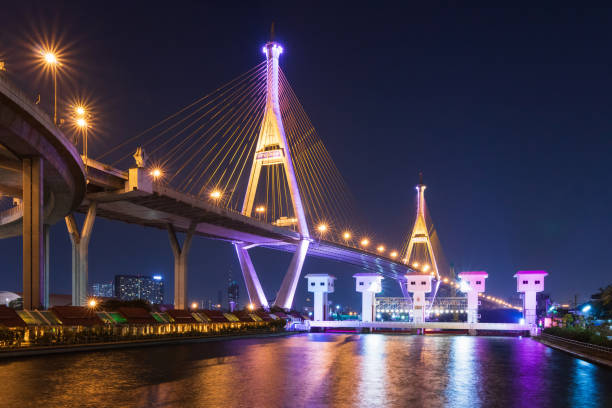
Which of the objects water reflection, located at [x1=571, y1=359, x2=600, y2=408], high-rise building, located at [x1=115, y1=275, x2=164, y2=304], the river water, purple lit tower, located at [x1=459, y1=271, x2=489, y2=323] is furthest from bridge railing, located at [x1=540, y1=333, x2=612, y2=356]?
high-rise building, located at [x1=115, y1=275, x2=164, y2=304]

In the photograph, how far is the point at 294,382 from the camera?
13227mm

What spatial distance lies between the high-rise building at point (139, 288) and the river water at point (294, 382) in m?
137

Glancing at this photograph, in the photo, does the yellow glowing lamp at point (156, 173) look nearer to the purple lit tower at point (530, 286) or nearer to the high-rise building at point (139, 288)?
the purple lit tower at point (530, 286)

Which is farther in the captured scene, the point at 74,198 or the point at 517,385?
the point at 74,198

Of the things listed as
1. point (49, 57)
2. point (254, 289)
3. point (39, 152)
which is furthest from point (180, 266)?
point (49, 57)

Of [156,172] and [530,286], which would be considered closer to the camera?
[156,172]

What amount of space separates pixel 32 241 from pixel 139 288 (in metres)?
146

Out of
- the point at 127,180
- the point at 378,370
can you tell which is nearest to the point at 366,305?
the point at 127,180

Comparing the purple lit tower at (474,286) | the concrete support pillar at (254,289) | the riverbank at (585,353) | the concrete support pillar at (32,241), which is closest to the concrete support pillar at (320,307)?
the concrete support pillar at (254,289)

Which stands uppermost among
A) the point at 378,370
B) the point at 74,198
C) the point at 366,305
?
the point at 74,198

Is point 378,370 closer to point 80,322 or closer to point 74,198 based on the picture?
point 80,322

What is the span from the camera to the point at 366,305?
192 ft

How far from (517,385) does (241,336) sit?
24.0m

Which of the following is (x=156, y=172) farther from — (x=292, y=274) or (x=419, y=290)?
(x=419, y=290)
